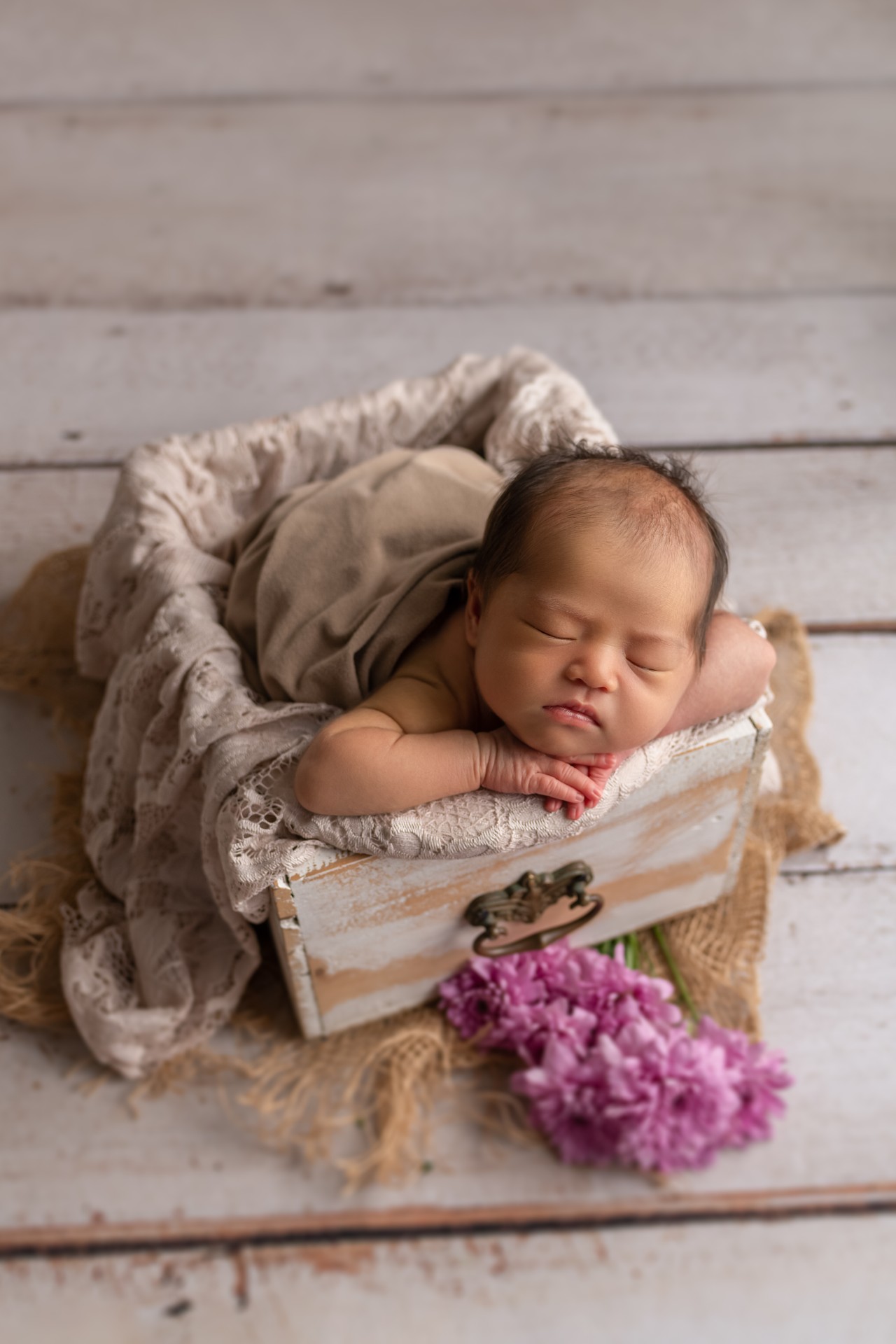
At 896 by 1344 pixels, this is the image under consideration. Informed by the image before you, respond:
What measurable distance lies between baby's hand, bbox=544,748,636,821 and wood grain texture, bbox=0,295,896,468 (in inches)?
28.4

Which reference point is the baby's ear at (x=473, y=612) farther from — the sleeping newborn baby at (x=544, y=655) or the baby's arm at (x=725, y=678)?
the baby's arm at (x=725, y=678)

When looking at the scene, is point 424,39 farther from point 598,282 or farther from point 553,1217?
point 553,1217

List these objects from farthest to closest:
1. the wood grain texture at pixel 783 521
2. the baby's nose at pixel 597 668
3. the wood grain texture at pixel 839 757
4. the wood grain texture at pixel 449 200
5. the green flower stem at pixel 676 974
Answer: the wood grain texture at pixel 449 200, the wood grain texture at pixel 783 521, the wood grain texture at pixel 839 757, the green flower stem at pixel 676 974, the baby's nose at pixel 597 668

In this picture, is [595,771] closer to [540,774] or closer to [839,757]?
[540,774]

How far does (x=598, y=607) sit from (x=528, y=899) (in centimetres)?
29

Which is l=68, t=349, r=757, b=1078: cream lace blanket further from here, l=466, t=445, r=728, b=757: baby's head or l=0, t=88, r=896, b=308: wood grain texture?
l=0, t=88, r=896, b=308: wood grain texture

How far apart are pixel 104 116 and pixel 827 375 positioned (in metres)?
1.10

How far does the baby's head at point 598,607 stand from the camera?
2.83 ft

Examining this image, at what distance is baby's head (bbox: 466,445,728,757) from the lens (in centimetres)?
86

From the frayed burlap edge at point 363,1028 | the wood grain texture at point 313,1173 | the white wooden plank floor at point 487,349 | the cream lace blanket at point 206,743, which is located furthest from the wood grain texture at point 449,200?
the wood grain texture at point 313,1173

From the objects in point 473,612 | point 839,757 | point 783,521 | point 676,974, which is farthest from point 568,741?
point 783,521

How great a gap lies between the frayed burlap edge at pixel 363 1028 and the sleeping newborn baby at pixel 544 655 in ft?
0.95

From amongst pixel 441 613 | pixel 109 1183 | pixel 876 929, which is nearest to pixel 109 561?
pixel 441 613

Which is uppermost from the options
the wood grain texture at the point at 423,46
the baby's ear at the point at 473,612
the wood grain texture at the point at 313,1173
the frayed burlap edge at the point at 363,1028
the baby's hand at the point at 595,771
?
the wood grain texture at the point at 423,46
